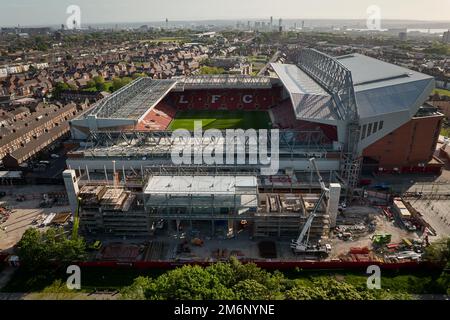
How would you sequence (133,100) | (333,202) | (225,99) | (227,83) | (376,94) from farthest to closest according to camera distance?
1. (225,99)
2. (227,83)
3. (133,100)
4. (376,94)
5. (333,202)

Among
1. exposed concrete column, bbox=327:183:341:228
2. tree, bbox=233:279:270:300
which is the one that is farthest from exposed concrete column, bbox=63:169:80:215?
exposed concrete column, bbox=327:183:341:228

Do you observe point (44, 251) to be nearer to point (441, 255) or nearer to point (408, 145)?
point (441, 255)

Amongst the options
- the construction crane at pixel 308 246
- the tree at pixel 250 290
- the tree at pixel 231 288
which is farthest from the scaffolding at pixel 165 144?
the tree at pixel 250 290

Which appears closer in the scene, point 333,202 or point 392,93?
point 333,202

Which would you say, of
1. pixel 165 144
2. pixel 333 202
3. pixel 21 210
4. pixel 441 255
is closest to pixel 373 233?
pixel 333 202
